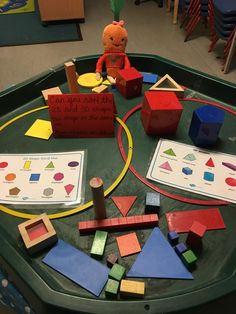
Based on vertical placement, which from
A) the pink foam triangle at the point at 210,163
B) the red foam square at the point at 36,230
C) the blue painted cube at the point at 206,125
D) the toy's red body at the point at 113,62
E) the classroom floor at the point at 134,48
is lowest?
the classroom floor at the point at 134,48

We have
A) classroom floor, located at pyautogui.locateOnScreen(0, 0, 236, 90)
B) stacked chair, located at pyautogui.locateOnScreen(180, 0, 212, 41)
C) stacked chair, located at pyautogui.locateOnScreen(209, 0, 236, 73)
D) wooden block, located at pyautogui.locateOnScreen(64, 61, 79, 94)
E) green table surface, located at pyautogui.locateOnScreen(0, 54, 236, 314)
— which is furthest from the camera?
stacked chair, located at pyautogui.locateOnScreen(180, 0, 212, 41)

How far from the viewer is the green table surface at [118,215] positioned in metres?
0.53

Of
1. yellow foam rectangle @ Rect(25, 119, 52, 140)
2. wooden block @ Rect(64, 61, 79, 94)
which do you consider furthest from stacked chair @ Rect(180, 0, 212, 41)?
yellow foam rectangle @ Rect(25, 119, 52, 140)

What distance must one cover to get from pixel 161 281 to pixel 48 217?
282 millimetres

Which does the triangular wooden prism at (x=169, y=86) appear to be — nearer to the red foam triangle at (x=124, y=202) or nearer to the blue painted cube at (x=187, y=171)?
the blue painted cube at (x=187, y=171)

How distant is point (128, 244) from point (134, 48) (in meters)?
1.95

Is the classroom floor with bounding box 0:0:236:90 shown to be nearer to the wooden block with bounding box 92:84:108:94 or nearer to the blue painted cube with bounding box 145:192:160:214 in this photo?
the wooden block with bounding box 92:84:108:94

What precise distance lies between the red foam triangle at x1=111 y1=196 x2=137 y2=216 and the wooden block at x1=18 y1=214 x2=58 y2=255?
0.16m

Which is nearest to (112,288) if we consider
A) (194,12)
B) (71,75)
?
(71,75)

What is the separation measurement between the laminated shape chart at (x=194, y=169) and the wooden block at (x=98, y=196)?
0.59 feet

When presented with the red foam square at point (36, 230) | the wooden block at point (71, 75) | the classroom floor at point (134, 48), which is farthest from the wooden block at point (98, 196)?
the classroom floor at point (134, 48)

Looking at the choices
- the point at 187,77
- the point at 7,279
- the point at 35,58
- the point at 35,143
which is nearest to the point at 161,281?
the point at 7,279

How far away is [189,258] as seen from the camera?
23.5 inches

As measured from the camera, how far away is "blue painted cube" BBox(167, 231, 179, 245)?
0.63 meters
